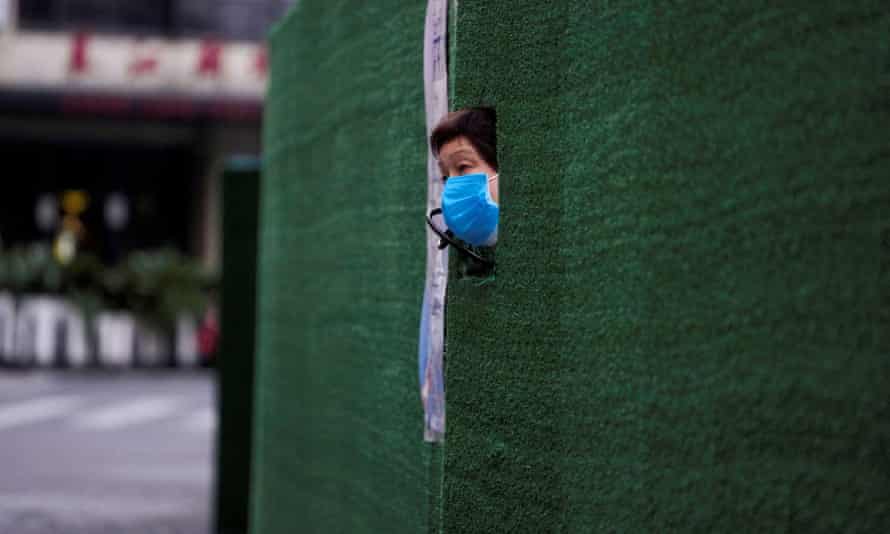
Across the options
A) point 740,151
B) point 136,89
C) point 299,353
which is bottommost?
point 299,353

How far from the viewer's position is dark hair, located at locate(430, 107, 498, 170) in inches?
98.0

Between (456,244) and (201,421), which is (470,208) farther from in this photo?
(201,421)

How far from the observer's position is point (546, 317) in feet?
7.51

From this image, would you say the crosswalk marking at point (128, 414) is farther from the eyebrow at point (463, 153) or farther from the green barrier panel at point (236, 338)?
the eyebrow at point (463, 153)

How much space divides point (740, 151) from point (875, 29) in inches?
10.6

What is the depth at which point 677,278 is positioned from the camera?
1.87m

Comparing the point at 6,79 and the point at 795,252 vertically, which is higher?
the point at 6,79

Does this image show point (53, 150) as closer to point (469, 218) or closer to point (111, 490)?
point (111, 490)

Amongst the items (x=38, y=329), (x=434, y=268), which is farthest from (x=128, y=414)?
(x=434, y=268)

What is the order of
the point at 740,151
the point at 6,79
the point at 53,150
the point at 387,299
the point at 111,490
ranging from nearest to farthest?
the point at 740,151
the point at 387,299
the point at 111,490
the point at 6,79
the point at 53,150

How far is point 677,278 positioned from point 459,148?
0.74m

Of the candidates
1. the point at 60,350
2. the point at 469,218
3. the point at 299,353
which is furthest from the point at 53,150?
the point at 469,218

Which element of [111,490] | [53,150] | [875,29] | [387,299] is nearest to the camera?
[875,29]

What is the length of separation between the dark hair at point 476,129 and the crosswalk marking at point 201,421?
10.4 m
